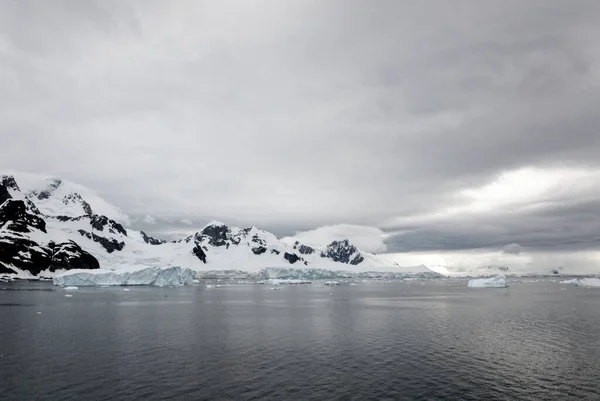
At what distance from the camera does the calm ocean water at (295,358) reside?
3281cm

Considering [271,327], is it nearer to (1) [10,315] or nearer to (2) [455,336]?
(2) [455,336]

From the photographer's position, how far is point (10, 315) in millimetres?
76250

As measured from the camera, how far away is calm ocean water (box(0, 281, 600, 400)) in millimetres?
32809

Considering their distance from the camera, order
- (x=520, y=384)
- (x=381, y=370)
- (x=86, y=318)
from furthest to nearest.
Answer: (x=86, y=318) → (x=381, y=370) → (x=520, y=384)

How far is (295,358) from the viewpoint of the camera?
4450 centimetres

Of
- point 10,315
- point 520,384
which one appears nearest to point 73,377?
point 520,384

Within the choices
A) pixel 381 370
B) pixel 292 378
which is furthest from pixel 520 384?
pixel 292 378

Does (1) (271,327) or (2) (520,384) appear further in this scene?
(1) (271,327)

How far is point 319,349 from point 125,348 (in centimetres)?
2307

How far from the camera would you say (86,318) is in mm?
74312

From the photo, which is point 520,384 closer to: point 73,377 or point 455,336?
point 455,336

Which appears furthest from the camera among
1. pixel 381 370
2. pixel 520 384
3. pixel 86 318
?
pixel 86 318

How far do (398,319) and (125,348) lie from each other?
49498 mm

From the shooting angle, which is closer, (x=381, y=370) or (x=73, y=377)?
(x=73, y=377)
